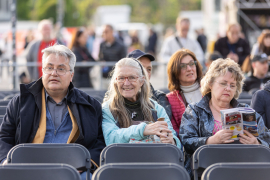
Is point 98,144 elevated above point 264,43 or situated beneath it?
situated beneath

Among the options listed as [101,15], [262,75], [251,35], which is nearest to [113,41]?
[262,75]

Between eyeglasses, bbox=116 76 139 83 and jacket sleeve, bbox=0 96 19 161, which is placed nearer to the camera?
jacket sleeve, bbox=0 96 19 161

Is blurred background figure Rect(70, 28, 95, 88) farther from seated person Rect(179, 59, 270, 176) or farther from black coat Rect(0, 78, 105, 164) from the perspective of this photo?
seated person Rect(179, 59, 270, 176)

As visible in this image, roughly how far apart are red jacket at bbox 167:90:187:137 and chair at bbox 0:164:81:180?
1829 mm

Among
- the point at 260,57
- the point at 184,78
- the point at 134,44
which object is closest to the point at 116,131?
the point at 184,78

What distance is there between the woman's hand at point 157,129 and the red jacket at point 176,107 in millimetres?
756

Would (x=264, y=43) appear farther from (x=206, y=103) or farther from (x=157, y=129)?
(x=157, y=129)

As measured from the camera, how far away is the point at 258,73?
6406 millimetres

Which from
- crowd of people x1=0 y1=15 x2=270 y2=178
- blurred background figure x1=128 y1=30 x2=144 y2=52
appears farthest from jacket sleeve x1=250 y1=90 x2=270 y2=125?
blurred background figure x1=128 y1=30 x2=144 y2=52

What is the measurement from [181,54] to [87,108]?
4.80 feet

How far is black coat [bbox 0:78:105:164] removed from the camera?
137 inches

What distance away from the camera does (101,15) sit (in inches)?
1174

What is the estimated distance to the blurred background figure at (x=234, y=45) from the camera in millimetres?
8445

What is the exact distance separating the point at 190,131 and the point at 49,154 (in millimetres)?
1318
